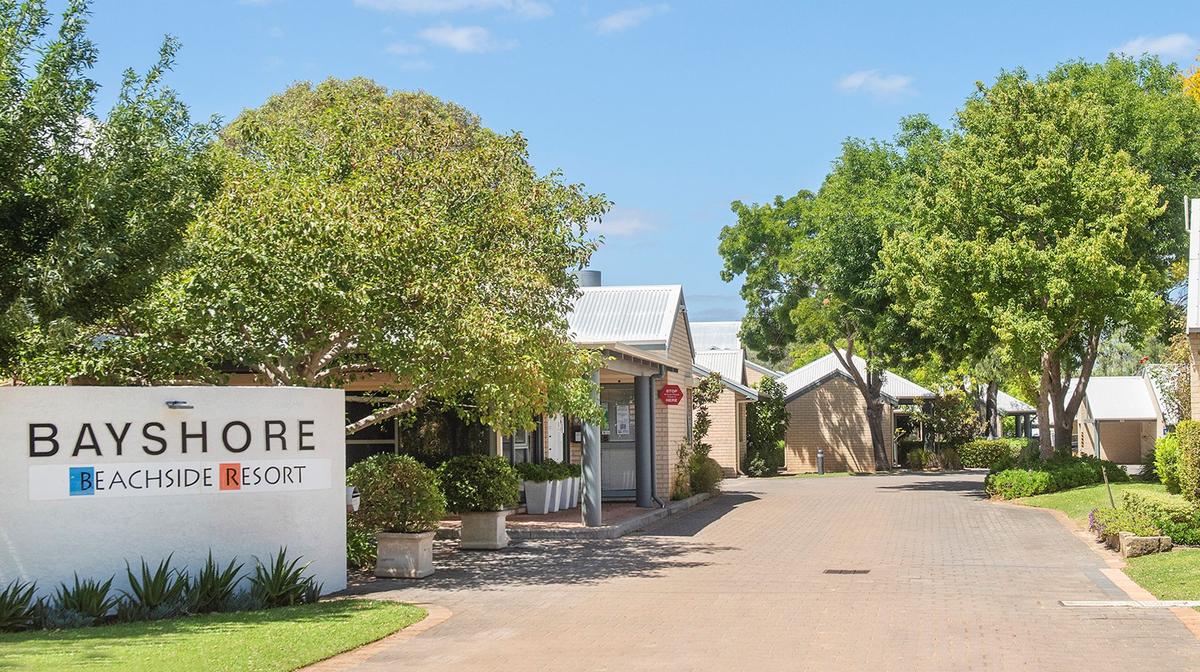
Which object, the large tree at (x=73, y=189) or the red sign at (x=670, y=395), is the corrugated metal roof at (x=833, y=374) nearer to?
the red sign at (x=670, y=395)

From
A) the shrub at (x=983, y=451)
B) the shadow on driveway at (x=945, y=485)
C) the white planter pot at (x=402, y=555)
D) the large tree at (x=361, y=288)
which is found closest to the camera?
the large tree at (x=361, y=288)

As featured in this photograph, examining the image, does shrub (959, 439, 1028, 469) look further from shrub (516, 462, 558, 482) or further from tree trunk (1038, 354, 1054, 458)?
shrub (516, 462, 558, 482)

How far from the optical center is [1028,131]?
28.0 meters

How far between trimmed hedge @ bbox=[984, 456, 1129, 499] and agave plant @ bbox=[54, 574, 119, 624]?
21.5 metres

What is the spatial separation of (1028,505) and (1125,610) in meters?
15.1

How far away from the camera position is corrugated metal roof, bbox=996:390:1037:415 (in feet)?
182

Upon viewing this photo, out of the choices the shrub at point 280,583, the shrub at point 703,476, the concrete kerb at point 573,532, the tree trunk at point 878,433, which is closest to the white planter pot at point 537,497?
the concrete kerb at point 573,532

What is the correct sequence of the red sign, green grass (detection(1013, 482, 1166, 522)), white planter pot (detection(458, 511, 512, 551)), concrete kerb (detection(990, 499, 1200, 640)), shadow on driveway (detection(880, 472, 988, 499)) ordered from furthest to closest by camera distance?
shadow on driveway (detection(880, 472, 988, 499))
the red sign
green grass (detection(1013, 482, 1166, 522))
white planter pot (detection(458, 511, 512, 551))
concrete kerb (detection(990, 499, 1200, 640))

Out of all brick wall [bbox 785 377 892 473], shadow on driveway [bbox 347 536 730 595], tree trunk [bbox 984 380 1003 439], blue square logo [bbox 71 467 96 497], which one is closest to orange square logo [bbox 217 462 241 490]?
blue square logo [bbox 71 467 96 497]

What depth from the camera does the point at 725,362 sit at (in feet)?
155

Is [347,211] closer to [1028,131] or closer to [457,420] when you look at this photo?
[457,420]

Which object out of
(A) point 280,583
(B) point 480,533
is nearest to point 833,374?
(B) point 480,533

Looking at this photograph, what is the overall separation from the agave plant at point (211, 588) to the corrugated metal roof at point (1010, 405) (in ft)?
155

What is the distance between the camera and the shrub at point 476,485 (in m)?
17.9
